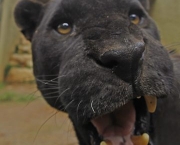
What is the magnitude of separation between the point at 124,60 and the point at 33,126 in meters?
4.86

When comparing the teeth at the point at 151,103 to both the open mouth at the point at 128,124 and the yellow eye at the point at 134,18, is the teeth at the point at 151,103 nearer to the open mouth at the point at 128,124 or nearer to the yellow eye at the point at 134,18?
the open mouth at the point at 128,124

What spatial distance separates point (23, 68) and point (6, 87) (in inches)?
29.0

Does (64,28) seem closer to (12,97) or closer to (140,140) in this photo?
(140,140)

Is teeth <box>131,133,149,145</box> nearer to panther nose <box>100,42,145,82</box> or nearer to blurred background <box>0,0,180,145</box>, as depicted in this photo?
panther nose <box>100,42,145,82</box>

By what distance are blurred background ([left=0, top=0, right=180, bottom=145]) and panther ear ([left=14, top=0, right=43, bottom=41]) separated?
0.55 metres

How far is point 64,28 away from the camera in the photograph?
9.37 feet

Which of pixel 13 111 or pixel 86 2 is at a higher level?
pixel 86 2

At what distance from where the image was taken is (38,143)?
236 inches

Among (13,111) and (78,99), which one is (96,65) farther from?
(13,111)

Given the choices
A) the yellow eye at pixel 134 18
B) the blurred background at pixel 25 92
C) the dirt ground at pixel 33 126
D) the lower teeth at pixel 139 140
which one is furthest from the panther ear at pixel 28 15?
the dirt ground at pixel 33 126

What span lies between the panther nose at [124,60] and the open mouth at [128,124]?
1.49ft

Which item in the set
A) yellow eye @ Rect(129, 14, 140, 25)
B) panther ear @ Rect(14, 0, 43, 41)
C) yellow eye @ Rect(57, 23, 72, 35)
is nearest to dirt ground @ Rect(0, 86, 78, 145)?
panther ear @ Rect(14, 0, 43, 41)

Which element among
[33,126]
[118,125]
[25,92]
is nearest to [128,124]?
[118,125]

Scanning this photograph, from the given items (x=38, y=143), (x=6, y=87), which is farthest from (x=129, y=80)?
(x=6, y=87)
